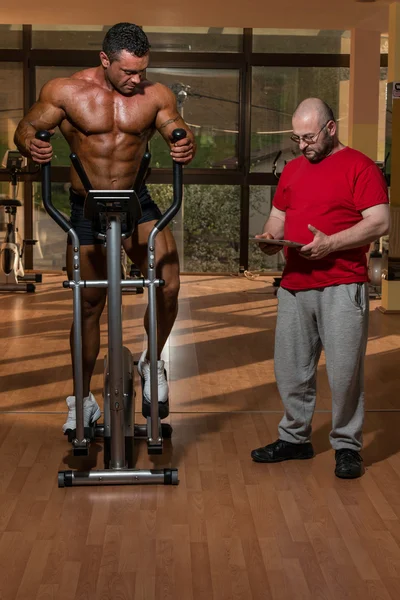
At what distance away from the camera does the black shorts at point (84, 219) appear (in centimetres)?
392

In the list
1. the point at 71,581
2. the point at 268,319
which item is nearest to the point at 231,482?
the point at 71,581

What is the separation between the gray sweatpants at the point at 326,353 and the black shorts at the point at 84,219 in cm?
62

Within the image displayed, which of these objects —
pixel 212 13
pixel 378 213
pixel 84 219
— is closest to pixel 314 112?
pixel 378 213

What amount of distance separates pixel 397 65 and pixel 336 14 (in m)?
1.20

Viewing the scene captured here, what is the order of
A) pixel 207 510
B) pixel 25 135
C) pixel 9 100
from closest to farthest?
pixel 207 510
pixel 25 135
pixel 9 100

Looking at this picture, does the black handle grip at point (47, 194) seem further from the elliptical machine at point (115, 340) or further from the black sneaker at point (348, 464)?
the black sneaker at point (348, 464)

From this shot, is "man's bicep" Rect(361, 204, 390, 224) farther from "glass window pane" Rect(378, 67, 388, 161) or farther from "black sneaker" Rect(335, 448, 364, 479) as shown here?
"glass window pane" Rect(378, 67, 388, 161)

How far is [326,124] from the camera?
3438mm

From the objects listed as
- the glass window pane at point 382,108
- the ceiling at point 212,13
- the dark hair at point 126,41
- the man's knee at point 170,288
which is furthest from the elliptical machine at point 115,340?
the glass window pane at point 382,108

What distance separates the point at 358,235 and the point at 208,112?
7.57 m

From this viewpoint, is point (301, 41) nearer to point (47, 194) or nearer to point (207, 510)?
point (47, 194)

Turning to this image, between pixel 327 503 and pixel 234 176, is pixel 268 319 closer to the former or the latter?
pixel 234 176

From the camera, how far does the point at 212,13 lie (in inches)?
342

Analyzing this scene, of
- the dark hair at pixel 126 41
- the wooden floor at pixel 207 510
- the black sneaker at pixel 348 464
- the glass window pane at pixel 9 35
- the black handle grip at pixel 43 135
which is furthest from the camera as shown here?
the glass window pane at pixel 9 35
